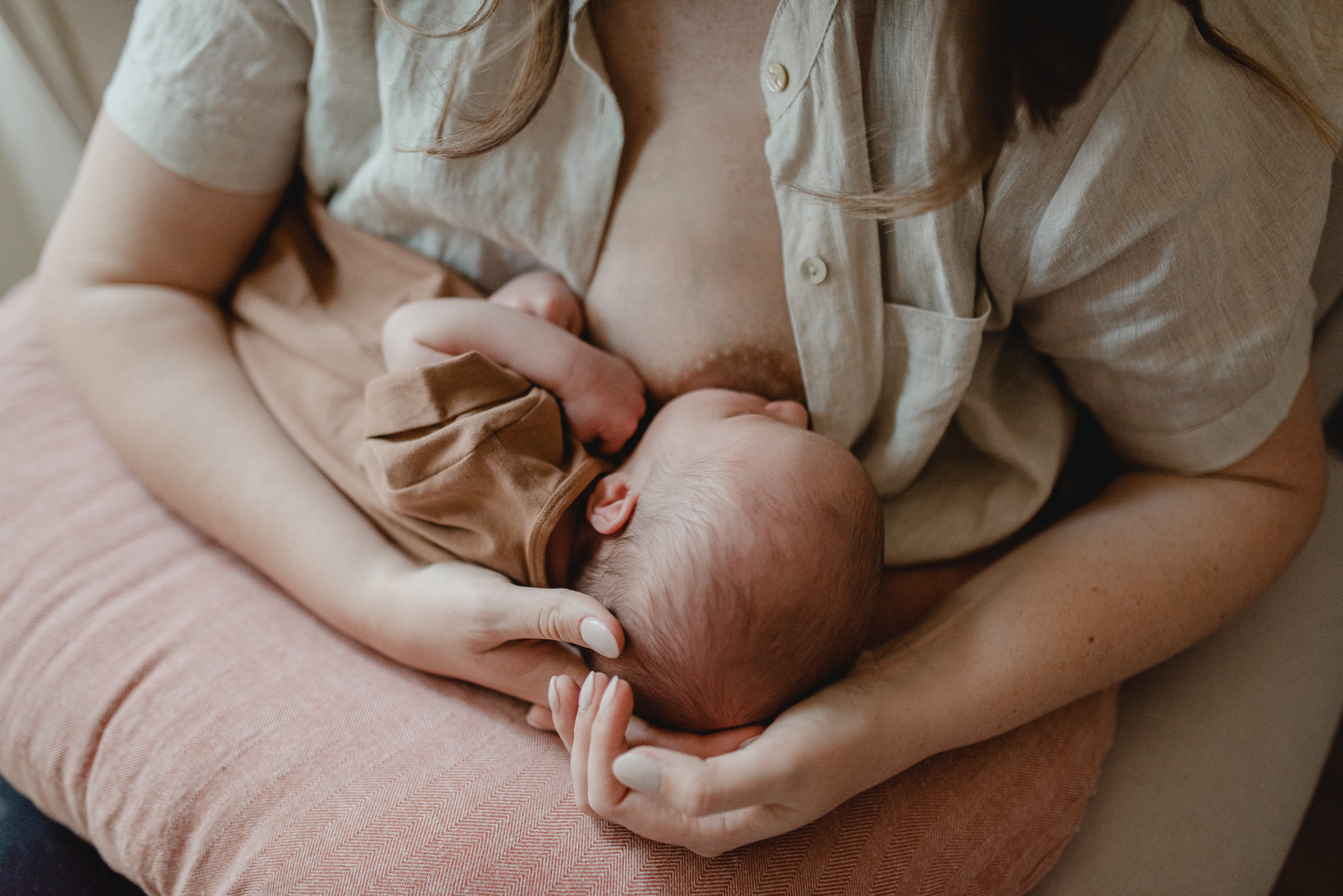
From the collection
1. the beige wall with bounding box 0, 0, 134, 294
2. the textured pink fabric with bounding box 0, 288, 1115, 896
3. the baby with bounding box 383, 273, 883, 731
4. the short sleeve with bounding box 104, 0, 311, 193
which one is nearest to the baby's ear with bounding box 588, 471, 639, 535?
the baby with bounding box 383, 273, 883, 731

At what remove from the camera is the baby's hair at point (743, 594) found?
686 mm

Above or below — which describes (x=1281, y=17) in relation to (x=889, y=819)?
above

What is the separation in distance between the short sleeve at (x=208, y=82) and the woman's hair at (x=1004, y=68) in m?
0.23

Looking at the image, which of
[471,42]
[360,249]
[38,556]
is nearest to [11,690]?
[38,556]

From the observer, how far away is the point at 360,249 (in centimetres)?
99

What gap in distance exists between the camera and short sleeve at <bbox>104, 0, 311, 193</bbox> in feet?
2.66

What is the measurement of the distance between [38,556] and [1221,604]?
4.27 ft

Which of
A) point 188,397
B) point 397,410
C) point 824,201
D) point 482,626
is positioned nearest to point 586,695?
point 482,626

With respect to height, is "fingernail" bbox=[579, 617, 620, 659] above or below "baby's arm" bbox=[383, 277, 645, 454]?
below

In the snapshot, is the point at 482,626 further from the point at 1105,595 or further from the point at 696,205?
the point at 1105,595

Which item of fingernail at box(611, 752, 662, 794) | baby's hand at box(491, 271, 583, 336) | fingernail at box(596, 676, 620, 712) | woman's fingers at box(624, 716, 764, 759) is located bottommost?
woman's fingers at box(624, 716, 764, 759)

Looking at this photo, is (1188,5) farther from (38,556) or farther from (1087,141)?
(38,556)

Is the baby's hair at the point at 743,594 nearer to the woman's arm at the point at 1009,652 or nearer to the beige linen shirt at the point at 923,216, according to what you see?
the woman's arm at the point at 1009,652

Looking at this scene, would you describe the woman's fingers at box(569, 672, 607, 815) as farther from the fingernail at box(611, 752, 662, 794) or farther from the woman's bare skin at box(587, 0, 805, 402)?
the woman's bare skin at box(587, 0, 805, 402)
